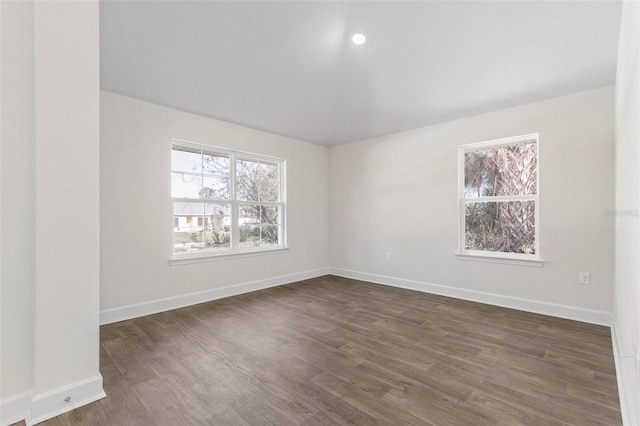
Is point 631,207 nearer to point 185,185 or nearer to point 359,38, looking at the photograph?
point 359,38

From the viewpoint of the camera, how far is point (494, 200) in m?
3.92

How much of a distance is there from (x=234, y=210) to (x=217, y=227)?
0.35 m

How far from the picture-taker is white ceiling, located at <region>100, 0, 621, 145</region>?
2035 mm

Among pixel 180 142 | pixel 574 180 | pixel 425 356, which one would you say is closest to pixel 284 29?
pixel 180 142

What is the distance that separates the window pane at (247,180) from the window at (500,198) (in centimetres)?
306

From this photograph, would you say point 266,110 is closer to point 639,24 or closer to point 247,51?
point 247,51

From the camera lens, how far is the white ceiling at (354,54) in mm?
2035

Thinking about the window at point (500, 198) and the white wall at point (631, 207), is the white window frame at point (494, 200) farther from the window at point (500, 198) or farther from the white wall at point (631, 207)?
the white wall at point (631, 207)

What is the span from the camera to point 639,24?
1234 mm

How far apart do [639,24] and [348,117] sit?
10.0ft
